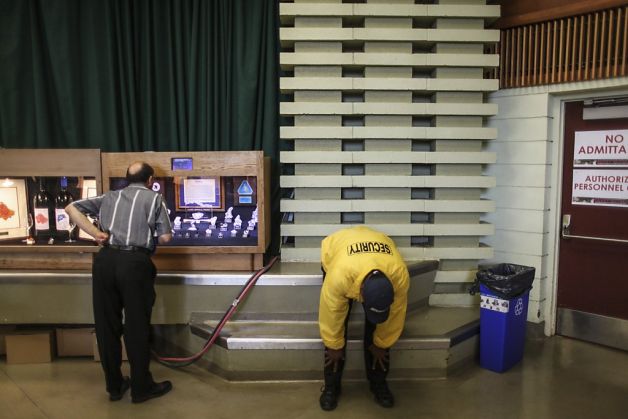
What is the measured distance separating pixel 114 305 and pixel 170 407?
0.77 m

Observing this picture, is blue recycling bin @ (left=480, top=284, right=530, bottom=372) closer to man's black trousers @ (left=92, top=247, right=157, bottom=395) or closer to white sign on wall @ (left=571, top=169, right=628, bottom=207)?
white sign on wall @ (left=571, top=169, right=628, bottom=207)

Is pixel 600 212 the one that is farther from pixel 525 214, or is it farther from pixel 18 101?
pixel 18 101

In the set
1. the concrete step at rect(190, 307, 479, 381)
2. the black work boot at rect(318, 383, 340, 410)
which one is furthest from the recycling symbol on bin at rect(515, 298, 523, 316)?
the black work boot at rect(318, 383, 340, 410)

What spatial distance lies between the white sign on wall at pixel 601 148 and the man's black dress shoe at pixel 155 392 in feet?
12.5

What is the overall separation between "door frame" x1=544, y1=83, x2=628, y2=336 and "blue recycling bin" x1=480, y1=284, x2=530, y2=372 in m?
0.76

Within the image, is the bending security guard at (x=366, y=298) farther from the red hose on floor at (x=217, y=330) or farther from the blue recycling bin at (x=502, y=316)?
the blue recycling bin at (x=502, y=316)

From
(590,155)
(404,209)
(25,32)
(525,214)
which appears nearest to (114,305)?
(404,209)

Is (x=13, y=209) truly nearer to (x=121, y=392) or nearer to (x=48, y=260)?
(x=48, y=260)

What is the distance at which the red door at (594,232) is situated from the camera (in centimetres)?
382

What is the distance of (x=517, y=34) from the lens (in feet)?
13.2

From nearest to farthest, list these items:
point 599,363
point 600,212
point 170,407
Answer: point 170,407 → point 599,363 → point 600,212

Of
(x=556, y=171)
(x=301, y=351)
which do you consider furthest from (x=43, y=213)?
(x=556, y=171)

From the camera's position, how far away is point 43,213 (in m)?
3.79

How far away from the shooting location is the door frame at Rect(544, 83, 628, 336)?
3783 millimetres
